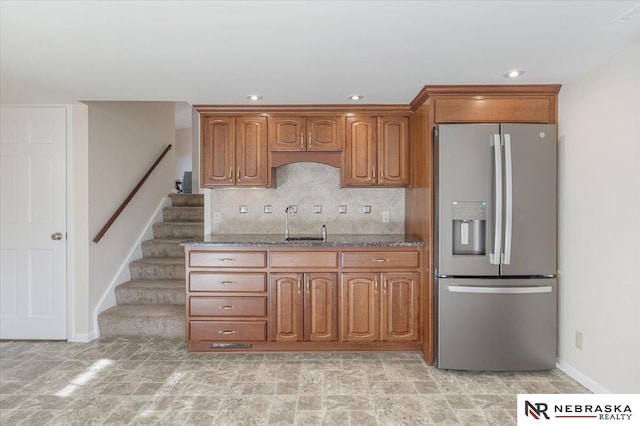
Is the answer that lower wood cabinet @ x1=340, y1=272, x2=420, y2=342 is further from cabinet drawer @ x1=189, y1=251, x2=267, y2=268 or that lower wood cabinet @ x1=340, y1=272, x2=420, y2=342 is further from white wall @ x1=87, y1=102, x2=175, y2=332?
white wall @ x1=87, y1=102, x2=175, y2=332

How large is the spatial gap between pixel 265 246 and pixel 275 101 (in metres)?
1.39

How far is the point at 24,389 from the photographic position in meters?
2.69

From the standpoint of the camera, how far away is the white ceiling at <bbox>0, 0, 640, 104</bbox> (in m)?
1.84

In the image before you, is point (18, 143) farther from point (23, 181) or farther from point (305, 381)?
point (305, 381)

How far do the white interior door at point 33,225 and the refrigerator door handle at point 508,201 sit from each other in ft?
13.4

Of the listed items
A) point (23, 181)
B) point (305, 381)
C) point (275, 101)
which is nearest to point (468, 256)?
point (305, 381)

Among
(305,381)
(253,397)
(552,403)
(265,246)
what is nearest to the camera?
(552,403)

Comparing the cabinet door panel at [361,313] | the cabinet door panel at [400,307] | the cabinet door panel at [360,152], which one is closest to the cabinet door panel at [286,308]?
the cabinet door panel at [361,313]

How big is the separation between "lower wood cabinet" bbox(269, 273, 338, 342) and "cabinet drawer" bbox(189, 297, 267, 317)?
0.39 ft

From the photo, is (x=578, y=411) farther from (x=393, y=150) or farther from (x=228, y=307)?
(x=228, y=307)

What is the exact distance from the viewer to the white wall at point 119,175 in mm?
3730

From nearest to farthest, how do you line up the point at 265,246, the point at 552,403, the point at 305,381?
the point at 552,403 → the point at 305,381 → the point at 265,246

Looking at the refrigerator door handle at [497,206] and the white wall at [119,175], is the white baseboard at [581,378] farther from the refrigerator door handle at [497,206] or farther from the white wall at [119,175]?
the white wall at [119,175]

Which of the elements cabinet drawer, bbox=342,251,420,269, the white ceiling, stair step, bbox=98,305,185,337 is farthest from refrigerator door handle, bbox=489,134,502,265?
stair step, bbox=98,305,185,337
